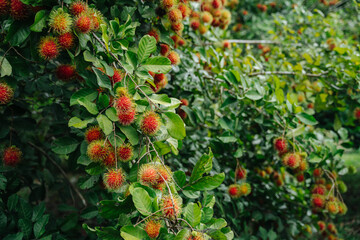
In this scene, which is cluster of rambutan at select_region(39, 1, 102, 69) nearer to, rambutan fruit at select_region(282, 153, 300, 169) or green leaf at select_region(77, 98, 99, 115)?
green leaf at select_region(77, 98, 99, 115)

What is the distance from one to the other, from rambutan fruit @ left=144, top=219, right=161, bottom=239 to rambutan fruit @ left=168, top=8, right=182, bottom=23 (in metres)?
0.80

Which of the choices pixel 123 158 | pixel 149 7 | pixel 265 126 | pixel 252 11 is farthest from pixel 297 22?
pixel 123 158

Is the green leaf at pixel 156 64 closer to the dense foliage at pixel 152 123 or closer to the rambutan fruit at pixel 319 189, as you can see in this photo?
the dense foliage at pixel 152 123

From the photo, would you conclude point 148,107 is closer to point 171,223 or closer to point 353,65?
point 171,223

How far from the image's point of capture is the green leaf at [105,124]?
0.85 metres

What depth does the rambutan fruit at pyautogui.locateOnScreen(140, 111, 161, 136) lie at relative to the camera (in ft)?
2.93

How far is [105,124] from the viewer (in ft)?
2.84

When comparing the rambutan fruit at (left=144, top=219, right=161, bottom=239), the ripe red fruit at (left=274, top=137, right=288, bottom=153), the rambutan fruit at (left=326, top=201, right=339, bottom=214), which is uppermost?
the rambutan fruit at (left=144, top=219, right=161, bottom=239)

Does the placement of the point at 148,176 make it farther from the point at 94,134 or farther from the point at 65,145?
the point at 65,145

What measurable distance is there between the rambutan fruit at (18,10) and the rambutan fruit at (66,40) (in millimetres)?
157

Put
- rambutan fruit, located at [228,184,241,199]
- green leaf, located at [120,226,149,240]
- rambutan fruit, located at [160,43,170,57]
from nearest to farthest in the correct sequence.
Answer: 1. green leaf, located at [120,226,149,240]
2. rambutan fruit, located at [160,43,170,57]
3. rambutan fruit, located at [228,184,241,199]

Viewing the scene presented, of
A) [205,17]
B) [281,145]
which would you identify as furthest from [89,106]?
[205,17]

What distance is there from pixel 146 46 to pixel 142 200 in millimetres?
518

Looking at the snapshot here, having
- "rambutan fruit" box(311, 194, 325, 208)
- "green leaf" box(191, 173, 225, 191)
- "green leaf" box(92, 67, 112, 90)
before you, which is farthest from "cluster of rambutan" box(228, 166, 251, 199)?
"green leaf" box(92, 67, 112, 90)
